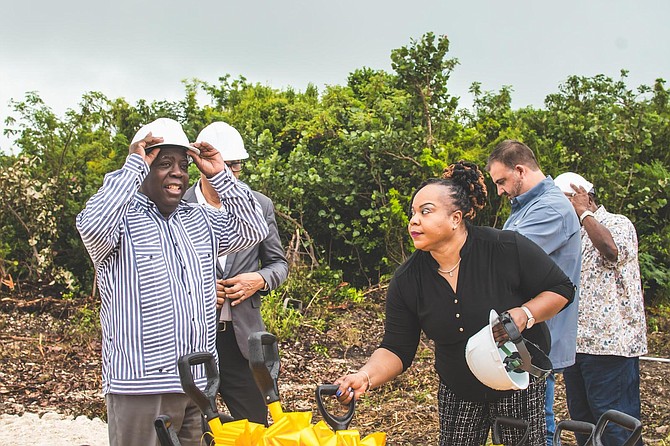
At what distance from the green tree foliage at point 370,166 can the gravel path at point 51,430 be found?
10.2 ft

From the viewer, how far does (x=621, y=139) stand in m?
9.01

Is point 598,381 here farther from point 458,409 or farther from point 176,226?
point 176,226

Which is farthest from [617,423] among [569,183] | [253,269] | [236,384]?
[569,183]

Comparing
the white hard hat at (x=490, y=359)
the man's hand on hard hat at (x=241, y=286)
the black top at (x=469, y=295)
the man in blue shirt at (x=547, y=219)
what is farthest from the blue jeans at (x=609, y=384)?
the man's hand on hard hat at (x=241, y=286)

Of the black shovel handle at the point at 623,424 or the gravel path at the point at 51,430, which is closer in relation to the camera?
the black shovel handle at the point at 623,424

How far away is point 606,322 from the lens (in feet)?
14.5

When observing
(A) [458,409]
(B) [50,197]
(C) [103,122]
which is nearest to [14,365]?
(B) [50,197]

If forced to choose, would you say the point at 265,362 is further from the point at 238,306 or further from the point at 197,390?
the point at 238,306

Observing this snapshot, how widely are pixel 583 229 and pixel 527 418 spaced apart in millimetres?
1755

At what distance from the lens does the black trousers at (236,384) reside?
376cm

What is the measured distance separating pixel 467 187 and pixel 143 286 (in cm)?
132

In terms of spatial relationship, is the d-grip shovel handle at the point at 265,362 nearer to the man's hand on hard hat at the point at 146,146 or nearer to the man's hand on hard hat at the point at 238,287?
the man's hand on hard hat at the point at 146,146

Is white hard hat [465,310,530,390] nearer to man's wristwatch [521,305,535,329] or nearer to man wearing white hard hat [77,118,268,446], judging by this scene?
man's wristwatch [521,305,535,329]

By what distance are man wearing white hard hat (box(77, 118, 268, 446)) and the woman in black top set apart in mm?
709
